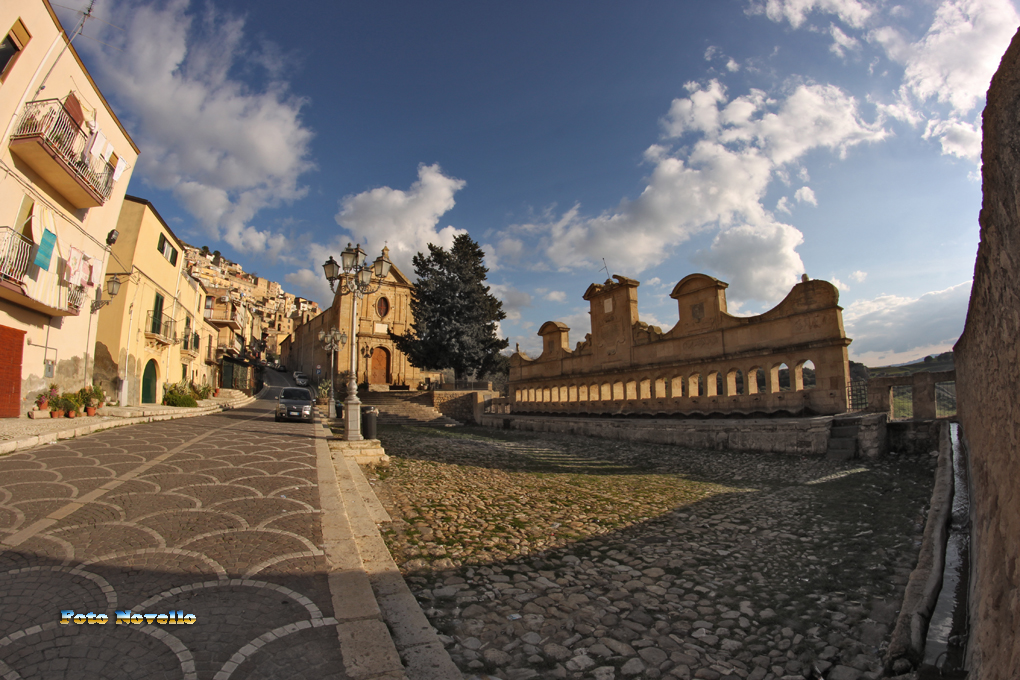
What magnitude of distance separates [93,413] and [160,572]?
1625cm

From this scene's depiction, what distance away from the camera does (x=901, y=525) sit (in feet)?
16.8

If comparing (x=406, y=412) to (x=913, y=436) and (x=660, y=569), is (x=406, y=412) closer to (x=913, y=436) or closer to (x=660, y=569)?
(x=913, y=436)

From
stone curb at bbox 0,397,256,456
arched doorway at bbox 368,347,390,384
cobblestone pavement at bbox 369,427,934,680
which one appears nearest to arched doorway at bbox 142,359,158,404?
stone curb at bbox 0,397,256,456

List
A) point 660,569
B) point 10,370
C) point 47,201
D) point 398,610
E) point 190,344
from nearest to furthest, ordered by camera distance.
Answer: point 398,610
point 660,569
point 10,370
point 47,201
point 190,344

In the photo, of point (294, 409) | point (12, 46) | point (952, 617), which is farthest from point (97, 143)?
point (952, 617)

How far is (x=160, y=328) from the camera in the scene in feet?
72.7

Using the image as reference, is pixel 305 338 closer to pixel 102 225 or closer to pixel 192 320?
pixel 192 320

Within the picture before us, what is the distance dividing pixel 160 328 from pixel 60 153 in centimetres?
1164

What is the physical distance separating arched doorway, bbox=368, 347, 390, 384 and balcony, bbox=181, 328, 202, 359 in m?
14.2

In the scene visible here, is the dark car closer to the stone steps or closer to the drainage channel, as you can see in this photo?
the stone steps

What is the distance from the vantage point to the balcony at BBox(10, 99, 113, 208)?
11836mm

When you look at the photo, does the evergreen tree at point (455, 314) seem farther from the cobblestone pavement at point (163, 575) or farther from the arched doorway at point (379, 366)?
the cobblestone pavement at point (163, 575)

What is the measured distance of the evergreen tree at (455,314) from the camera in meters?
30.0

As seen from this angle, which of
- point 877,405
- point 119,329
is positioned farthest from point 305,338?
point 877,405
